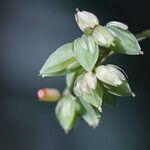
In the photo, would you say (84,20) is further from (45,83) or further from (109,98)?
(45,83)

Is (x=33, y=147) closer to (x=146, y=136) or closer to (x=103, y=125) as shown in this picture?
(x=103, y=125)

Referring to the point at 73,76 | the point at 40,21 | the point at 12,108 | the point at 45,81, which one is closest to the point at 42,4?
the point at 40,21

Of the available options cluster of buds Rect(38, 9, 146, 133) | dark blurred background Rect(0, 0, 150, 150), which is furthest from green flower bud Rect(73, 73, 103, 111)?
dark blurred background Rect(0, 0, 150, 150)

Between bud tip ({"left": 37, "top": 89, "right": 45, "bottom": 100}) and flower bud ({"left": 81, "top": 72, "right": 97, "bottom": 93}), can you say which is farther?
bud tip ({"left": 37, "top": 89, "right": 45, "bottom": 100})

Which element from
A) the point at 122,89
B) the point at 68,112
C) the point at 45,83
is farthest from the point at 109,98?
the point at 45,83

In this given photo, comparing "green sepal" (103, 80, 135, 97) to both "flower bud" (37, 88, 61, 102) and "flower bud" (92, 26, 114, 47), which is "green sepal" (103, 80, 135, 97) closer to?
"flower bud" (92, 26, 114, 47)

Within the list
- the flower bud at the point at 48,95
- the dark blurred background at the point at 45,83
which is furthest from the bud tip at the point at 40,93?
the dark blurred background at the point at 45,83

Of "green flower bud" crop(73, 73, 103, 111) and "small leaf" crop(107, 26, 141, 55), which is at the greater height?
"small leaf" crop(107, 26, 141, 55)
